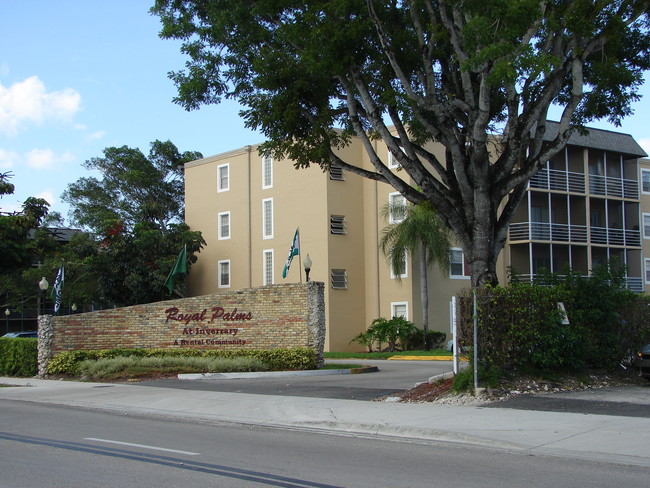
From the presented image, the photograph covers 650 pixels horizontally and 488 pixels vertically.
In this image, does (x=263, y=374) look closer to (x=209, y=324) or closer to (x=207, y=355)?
(x=207, y=355)

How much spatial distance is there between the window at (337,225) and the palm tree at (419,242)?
2538 mm

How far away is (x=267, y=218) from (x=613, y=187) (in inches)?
799

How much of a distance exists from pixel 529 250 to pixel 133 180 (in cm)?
3126

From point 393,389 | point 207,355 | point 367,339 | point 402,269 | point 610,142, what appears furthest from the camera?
point 610,142

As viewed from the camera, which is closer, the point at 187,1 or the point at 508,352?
the point at 508,352

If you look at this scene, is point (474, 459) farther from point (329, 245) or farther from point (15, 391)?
point (329, 245)

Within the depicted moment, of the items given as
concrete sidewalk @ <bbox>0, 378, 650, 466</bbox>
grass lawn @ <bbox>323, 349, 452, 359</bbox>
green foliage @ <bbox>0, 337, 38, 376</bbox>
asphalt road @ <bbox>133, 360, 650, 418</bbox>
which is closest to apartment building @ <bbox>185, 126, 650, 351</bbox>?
grass lawn @ <bbox>323, 349, 452, 359</bbox>

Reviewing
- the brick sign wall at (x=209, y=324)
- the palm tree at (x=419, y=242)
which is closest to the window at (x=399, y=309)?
the palm tree at (x=419, y=242)

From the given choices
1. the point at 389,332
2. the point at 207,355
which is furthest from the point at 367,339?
the point at 207,355

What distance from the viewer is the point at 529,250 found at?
133ft

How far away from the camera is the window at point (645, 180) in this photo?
154ft

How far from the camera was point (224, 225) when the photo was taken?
4425cm

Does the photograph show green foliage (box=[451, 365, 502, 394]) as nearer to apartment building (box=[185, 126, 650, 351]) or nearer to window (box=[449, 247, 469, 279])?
apartment building (box=[185, 126, 650, 351])

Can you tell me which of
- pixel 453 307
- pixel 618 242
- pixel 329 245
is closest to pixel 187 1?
pixel 453 307
